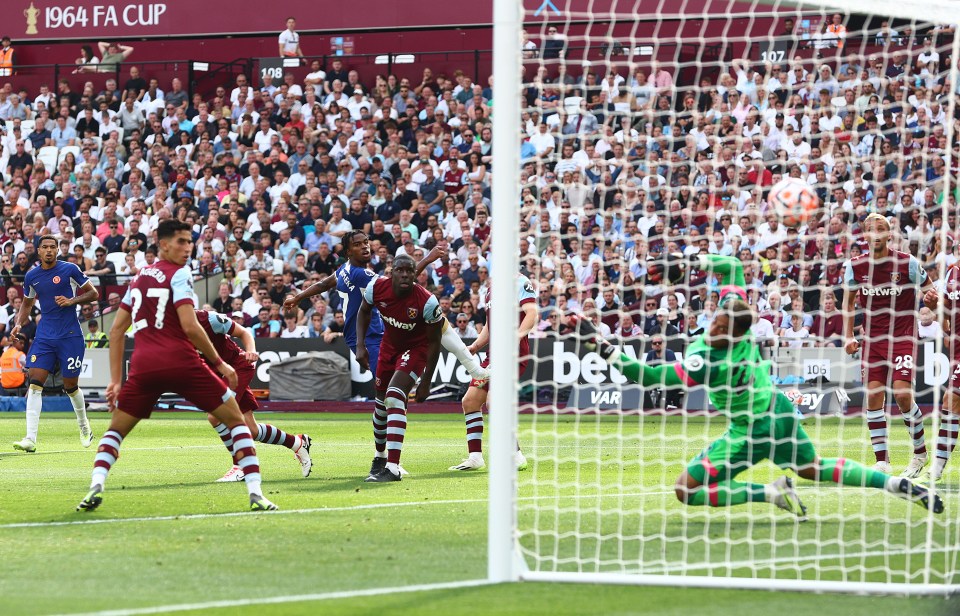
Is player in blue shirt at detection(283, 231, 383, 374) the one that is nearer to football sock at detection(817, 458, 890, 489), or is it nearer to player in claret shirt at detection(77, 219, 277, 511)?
player in claret shirt at detection(77, 219, 277, 511)

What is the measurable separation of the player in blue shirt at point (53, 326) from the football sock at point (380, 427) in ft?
16.3

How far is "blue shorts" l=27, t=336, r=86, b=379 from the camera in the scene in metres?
16.4

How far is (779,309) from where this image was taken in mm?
14742

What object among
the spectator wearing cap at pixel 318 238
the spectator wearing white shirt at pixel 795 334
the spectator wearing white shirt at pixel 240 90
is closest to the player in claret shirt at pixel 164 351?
the spectator wearing white shirt at pixel 795 334

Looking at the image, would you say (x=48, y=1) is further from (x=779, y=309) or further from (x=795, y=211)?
(x=795, y=211)

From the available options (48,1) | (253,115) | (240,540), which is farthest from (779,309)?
(48,1)

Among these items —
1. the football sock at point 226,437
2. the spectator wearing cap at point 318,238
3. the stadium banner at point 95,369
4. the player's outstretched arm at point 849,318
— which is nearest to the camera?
Result: the football sock at point 226,437

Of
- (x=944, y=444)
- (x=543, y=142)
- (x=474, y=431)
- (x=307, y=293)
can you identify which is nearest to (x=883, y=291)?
(x=944, y=444)

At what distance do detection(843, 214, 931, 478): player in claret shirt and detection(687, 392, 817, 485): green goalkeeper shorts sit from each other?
135 inches

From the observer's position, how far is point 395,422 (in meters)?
11.9

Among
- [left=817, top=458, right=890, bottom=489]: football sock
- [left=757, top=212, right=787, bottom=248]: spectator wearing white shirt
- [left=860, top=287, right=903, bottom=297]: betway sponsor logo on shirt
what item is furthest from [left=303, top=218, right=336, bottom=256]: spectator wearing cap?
[left=817, top=458, right=890, bottom=489]: football sock

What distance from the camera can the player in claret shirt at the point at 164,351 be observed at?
922cm

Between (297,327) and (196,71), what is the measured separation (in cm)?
1047

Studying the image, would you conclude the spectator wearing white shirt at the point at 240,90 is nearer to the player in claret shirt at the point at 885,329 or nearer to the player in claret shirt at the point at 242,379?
the player in claret shirt at the point at 242,379
